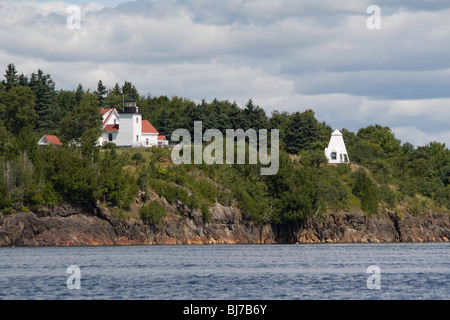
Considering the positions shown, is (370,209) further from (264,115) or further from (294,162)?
(264,115)

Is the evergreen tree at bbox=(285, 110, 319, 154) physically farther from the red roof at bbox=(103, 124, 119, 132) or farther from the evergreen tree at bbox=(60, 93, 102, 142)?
the evergreen tree at bbox=(60, 93, 102, 142)

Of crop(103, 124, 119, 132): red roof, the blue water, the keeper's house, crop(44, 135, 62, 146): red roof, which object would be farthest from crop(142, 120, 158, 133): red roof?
the blue water

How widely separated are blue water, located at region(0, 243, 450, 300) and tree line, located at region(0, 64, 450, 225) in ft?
80.8

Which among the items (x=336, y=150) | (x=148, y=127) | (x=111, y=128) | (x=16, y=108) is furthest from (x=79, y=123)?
(x=336, y=150)

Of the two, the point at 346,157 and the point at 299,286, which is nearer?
the point at 299,286

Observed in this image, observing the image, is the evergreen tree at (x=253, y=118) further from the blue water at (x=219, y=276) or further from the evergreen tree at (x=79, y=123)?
the blue water at (x=219, y=276)

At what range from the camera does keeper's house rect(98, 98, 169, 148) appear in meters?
142

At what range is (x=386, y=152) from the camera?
590ft

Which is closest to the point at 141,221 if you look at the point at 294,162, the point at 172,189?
the point at 172,189

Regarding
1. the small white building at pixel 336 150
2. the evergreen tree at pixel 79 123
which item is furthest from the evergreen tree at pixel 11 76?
the small white building at pixel 336 150

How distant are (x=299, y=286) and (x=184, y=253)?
119 feet

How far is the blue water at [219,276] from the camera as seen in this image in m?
49.4
